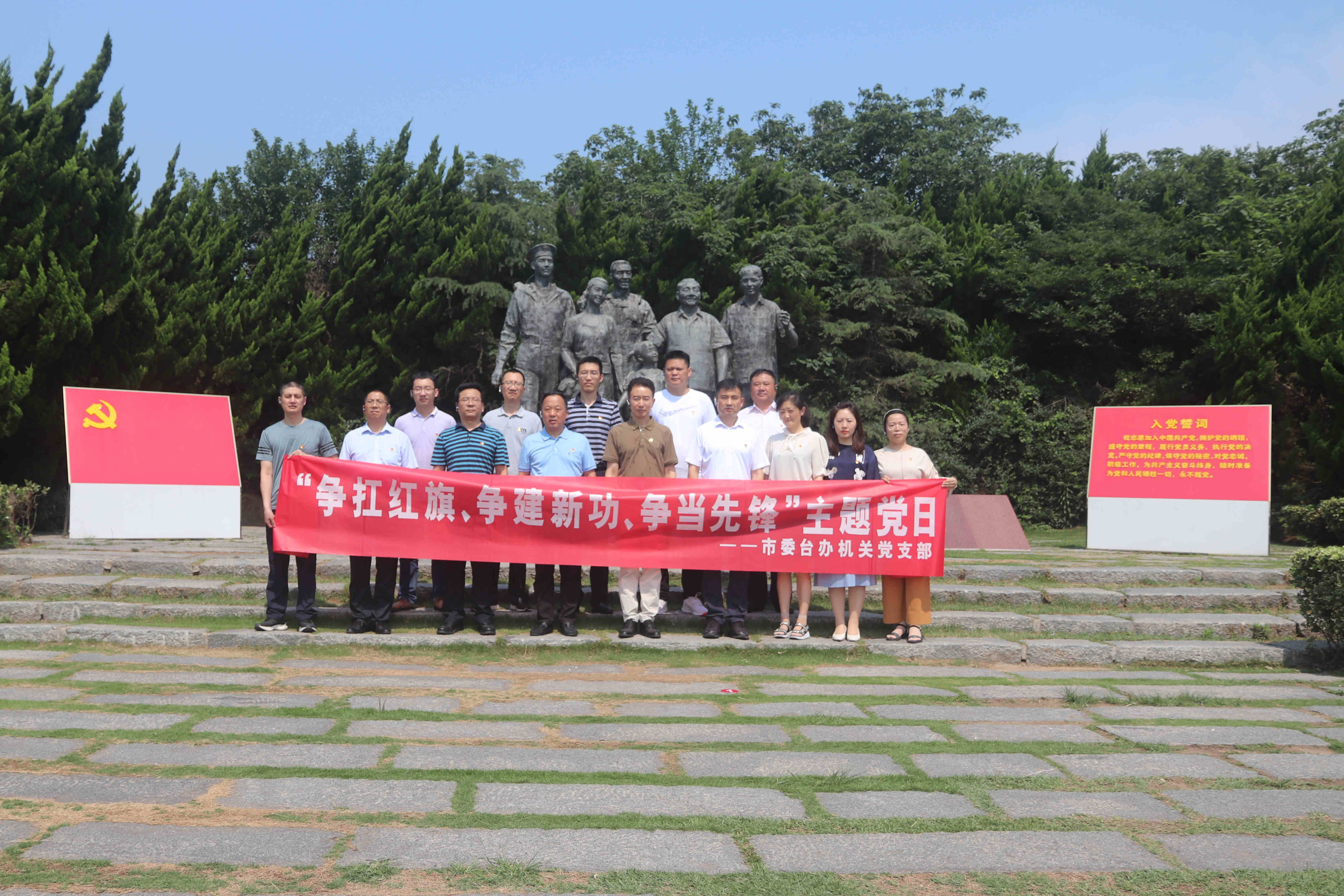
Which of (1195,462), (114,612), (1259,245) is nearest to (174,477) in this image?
(114,612)

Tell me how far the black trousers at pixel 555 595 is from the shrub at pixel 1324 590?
172 inches

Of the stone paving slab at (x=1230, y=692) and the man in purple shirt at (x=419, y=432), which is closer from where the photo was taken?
the stone paving slab at (x=1230, y=692)

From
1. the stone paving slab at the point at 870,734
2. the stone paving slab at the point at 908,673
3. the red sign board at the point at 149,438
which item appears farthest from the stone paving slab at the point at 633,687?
the red sign board at the point at 149,438

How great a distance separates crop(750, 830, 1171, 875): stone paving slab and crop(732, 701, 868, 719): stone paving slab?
1.50 meters

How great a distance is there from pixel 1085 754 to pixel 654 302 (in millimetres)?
12937

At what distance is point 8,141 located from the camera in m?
10.2

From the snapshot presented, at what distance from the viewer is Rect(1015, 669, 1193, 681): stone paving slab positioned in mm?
5773

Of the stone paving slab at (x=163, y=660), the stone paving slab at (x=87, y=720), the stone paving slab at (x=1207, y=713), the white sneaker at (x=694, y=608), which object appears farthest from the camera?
the white sneaker at (x=694, y=608)

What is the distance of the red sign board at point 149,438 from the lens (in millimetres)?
9391

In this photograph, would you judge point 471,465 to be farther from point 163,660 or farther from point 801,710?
point 801,710

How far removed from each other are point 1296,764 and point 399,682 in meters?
4.04

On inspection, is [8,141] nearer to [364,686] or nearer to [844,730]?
[364,686]

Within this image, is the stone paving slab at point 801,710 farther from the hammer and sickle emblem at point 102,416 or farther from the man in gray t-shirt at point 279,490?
the hammer and sickle emblem at point 102,416

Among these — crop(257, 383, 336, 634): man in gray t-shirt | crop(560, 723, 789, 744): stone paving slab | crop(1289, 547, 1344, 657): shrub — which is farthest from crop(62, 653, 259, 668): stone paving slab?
crop(1289, 547, 1344, 657): shrub
